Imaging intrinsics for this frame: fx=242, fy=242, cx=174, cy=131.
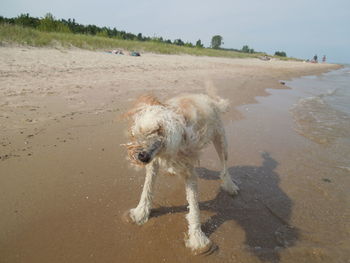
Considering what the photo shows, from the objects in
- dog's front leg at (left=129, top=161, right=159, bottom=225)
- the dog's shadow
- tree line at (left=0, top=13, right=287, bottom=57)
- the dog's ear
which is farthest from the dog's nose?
tree line at (left=0, top=13, right=287, bottom=57)

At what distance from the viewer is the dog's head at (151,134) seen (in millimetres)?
1774

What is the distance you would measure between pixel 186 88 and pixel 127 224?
742 centimetres

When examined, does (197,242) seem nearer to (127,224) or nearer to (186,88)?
(127,224)

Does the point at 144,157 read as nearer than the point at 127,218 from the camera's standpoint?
Yes

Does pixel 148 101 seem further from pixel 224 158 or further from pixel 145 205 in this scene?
pixel 224 158

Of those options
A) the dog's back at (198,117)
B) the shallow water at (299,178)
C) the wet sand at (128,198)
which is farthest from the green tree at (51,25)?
the dog's back at (198,117)

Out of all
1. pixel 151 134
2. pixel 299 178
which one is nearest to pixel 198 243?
pixel 151 134

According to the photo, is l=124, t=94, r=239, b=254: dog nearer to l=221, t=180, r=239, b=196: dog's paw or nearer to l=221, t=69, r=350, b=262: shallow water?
l=221, t=180, r=239, b=196: dog's paw

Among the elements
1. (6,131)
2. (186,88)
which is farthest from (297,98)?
(6,131)

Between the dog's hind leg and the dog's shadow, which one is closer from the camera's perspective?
the dog's shadow

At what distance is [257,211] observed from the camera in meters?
3.25

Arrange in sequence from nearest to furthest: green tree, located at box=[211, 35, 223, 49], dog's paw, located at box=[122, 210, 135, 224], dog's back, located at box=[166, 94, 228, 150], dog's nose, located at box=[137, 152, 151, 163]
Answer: dog's nose, located at box=[137, 152, 151, 163]
dog's back, located at box=[166, 94, 228, 150]
dog's paw, located at box=[122, 210, 135, 224]
green tree, located at box=[211, 35, 223, 49]

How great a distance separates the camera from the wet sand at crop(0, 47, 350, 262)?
251 centimetres

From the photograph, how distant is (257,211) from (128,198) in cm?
174
